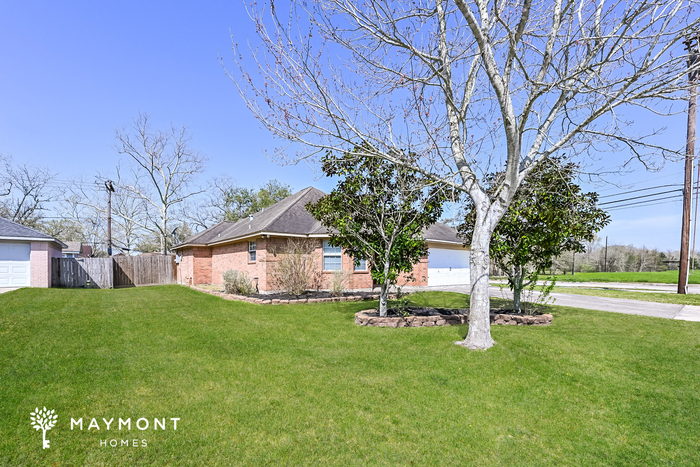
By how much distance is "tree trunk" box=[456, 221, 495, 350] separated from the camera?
5.93m

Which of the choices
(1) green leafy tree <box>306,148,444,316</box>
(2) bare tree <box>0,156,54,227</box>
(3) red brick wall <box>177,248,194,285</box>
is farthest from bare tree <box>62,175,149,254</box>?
(1) green leafy tree <box>306,148,444,316</box>

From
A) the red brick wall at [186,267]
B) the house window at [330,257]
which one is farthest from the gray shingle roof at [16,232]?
the house window at [330,257]

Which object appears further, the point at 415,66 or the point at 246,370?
the point at 415,66

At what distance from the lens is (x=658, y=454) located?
2969 millimetres

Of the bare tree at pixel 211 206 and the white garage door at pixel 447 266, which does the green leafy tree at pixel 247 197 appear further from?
the white garage door at pixel 447 266

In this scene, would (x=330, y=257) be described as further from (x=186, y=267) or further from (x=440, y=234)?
(x=186, y=267)

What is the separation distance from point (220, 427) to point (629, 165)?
23.7 ft

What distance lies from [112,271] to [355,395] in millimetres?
20762

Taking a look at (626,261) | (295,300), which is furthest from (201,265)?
(626,261)

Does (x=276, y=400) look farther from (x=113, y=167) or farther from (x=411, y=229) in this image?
(x=113, y=167)

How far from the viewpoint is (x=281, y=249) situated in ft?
47.4

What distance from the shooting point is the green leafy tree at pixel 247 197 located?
34.7 m

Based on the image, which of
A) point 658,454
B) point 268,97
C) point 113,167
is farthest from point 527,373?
point 113,167

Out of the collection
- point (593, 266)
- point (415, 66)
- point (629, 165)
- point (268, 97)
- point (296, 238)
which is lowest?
point (593, 266)
